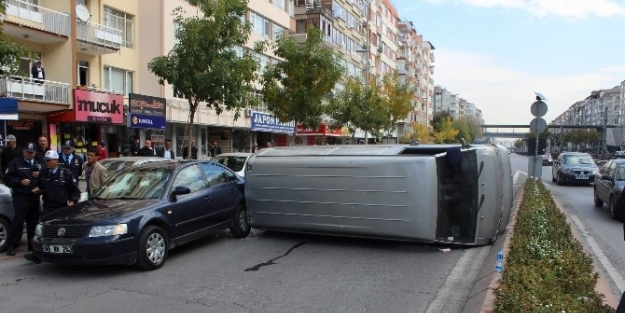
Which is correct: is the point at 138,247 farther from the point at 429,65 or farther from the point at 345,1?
the point at 429,65

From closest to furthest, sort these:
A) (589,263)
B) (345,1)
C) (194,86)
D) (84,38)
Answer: (589,263)
(194,86)
(84,38)
(345,1)

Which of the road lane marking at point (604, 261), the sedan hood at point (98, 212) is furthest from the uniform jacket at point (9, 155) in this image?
the road lane marking at point (604, 261)

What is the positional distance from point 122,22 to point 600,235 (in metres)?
24.9

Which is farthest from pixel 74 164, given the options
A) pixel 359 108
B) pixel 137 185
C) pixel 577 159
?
pixel 359 108

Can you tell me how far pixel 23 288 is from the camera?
20.0 feet

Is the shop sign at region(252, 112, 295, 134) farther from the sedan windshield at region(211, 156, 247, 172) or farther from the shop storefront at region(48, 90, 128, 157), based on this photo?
the sedan windshield at region(211, 156, 247, 172)

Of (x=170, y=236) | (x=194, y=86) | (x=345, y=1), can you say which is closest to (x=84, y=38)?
(x=194, y=86)

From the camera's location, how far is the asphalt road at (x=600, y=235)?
685 centimetres

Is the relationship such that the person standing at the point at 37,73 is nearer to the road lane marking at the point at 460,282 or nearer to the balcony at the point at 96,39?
the balcony at the point at 96,39

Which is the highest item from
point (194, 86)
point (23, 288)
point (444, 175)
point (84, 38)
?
point (84, 38)

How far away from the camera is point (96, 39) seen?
23312 millimetres

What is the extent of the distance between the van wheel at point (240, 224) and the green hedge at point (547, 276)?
4.85 metres

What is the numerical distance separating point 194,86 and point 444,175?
27.2 feet

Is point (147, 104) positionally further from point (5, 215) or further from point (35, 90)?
point (5, 215)
